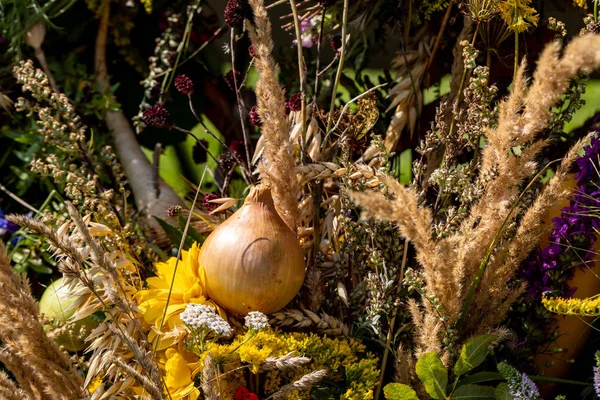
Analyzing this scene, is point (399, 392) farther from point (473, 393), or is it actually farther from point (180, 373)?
point (180, 373)

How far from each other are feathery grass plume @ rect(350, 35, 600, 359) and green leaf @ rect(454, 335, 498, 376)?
23 mm

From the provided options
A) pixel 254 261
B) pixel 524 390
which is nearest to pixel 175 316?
pixel 254 261

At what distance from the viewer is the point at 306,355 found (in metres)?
0.98

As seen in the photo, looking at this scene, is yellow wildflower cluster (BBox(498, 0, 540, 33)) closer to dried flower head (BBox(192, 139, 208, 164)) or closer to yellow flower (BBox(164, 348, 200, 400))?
yellow flower (BBox(164, 348, 200, 400))

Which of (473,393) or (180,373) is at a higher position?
(180,373)

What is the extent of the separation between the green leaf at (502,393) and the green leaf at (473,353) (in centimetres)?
6

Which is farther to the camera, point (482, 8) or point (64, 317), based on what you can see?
point (64, 317)

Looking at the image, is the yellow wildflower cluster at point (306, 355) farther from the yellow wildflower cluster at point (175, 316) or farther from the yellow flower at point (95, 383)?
the yellow flower at point (95, 383)

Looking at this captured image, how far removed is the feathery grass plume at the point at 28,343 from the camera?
2.50 ft

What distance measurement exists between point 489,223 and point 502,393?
225mm

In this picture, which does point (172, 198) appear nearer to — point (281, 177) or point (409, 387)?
Answer: point (281, 177)

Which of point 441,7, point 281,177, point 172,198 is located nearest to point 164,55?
point 172,198

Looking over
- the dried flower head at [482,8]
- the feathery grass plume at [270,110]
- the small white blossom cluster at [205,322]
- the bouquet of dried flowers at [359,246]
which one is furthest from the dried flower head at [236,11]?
the small white blossom cluster at [205,322]

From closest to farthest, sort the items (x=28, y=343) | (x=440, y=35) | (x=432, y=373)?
(x=28, y=343), (x=432, y=373), (x=440, y=35)
